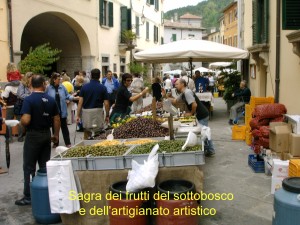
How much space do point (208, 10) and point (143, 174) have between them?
91313 millimetres

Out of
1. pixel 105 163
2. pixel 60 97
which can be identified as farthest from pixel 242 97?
pixel 105 163

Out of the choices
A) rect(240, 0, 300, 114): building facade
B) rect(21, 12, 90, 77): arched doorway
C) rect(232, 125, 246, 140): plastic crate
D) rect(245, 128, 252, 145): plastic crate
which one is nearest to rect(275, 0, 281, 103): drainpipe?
rect(240, 0, 300, 114): building facade

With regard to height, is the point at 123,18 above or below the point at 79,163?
above

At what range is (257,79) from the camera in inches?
463

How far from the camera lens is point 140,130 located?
5945mm

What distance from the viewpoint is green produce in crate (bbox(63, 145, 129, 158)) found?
454 cm

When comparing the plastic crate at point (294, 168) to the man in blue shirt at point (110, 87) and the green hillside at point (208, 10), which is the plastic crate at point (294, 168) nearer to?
the man in blue shirt at point (110, 87)

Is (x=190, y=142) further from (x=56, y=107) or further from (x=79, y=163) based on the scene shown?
(x=56, y=107)

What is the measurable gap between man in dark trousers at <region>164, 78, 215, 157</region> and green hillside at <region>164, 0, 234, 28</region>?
251 ft

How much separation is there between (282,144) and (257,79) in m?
6.31

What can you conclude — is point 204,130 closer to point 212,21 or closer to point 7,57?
point 7,57

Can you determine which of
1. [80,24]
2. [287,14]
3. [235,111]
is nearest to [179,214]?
Result: [287,14]

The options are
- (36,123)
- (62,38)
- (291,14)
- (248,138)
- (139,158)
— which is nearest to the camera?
(139,158)

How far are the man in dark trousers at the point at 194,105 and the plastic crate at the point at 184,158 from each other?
106 inches
